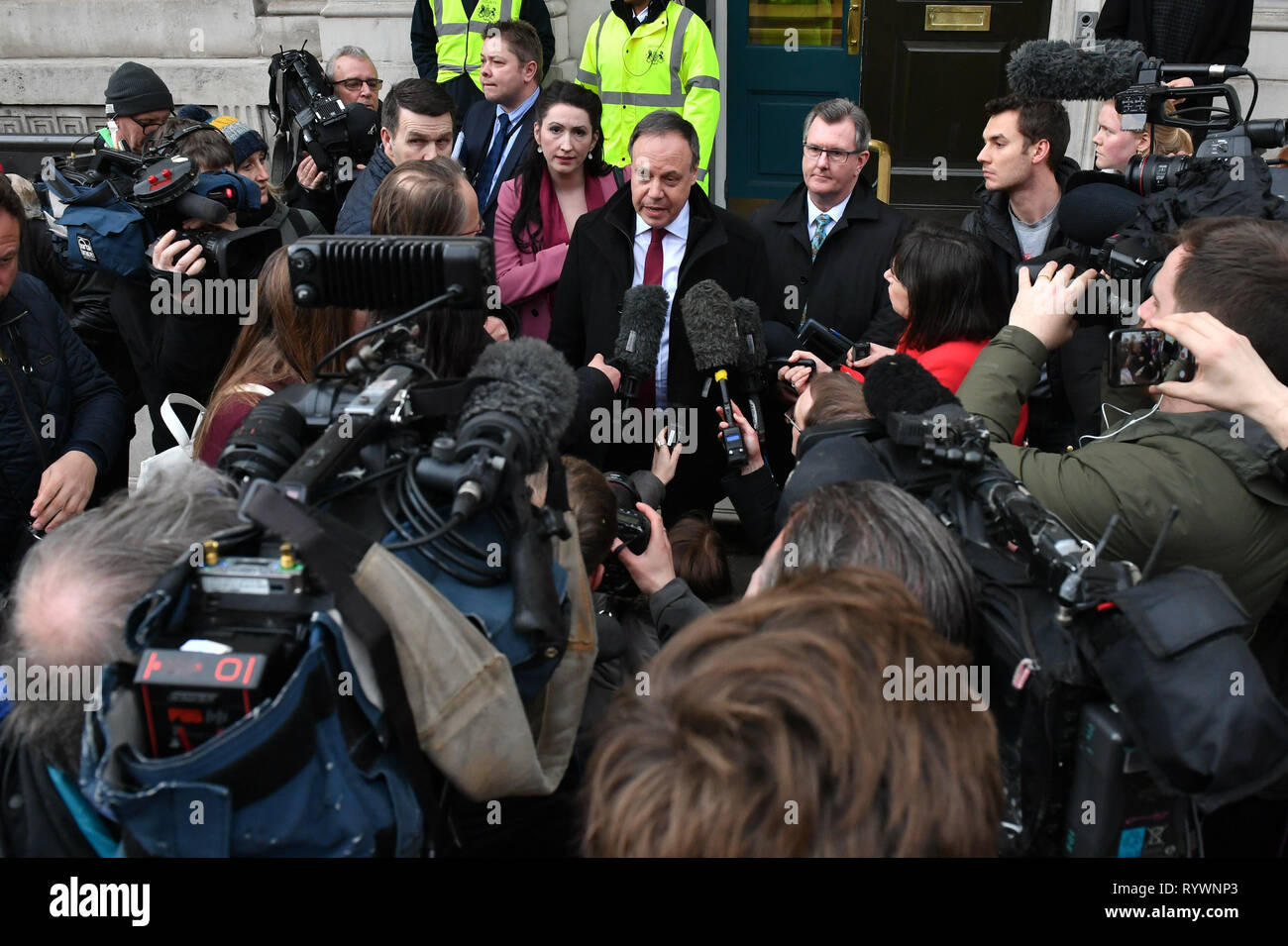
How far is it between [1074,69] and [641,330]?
1.60m

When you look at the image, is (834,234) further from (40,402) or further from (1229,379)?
(40,402)

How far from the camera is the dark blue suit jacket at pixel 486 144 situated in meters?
4.82

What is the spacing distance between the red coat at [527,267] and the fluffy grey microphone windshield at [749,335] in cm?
98

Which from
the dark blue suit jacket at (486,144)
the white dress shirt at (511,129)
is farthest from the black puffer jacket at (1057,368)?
the white dress shirt at (511,129)

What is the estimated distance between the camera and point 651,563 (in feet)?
7.66

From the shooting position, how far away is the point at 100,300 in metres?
3.91

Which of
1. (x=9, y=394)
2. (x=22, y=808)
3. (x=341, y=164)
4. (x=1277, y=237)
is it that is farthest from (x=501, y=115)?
(x=22, y=808)

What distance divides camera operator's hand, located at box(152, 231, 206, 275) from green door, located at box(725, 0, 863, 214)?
4.91m

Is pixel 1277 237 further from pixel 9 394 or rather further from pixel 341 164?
pixel 341 164

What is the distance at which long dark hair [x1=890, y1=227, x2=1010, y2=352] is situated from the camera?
293cm

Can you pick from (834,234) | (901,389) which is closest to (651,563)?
(901,389)

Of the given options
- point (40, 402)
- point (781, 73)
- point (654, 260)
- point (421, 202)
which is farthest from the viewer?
point (781, 73)

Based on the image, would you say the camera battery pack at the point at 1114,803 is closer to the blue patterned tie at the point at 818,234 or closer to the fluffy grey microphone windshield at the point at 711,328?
the fluffy grey microphone windshield at the point at 711,328

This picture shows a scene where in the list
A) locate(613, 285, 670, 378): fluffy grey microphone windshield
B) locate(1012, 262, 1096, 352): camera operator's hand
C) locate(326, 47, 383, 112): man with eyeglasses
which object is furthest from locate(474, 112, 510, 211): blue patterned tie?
locate(1012, 262, 1096, 352): camera operator's hand
